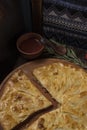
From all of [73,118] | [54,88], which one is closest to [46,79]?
[54,88]

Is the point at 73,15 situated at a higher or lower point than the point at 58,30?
higher

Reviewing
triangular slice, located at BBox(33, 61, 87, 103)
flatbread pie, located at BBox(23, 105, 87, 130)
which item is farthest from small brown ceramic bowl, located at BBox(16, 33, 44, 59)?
flatbread pie, located at BBox(23, 105, 87, 130)

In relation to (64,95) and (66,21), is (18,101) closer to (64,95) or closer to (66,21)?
(64,95)

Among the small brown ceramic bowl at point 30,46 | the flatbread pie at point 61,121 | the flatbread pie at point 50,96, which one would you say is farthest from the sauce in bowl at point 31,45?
the flatbread pie at point 61,121

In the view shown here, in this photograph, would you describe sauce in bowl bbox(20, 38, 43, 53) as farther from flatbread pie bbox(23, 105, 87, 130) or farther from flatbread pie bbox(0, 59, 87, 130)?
flatbread pie bbox(23, 105, 87, 130)

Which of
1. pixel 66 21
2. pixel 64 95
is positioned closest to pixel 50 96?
pixel 64 95

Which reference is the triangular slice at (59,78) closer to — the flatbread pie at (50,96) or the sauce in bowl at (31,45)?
the flatbread pie at (50,96)

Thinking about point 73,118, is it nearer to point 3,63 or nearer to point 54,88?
point 54,88
